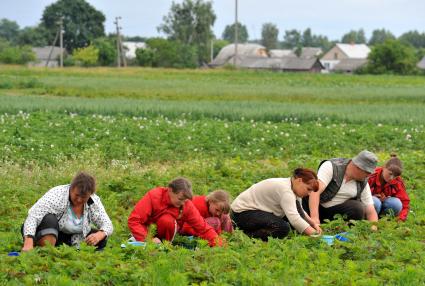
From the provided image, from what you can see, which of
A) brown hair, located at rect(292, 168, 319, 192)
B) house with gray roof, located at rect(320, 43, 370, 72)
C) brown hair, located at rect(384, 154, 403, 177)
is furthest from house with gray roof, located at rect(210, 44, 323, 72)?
brown hair, located at rect(292, 168, 319, 192)

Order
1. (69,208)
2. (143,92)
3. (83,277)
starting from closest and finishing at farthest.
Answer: (83,277) < (69,208) < (143,92)

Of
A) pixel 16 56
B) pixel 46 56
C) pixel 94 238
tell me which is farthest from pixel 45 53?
pixel 94 238

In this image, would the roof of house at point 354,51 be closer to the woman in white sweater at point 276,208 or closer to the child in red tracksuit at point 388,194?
the child in red tracksuit at point 388,194

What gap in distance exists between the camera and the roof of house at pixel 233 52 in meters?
119

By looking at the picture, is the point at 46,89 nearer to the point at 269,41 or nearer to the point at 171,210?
the point at 171,210

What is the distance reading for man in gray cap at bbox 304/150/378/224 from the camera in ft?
31.2

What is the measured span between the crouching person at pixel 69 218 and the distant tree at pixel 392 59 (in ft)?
257

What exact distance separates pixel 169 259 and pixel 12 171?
656 centimetres

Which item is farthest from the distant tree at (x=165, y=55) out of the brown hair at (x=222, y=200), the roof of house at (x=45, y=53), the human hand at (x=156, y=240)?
the human hand at (x=156, y=240)

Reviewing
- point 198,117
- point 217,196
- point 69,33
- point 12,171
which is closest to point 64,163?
point 12,171

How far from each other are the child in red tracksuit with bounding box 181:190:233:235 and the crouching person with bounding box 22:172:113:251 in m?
1.13

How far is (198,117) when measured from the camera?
24.6 meters

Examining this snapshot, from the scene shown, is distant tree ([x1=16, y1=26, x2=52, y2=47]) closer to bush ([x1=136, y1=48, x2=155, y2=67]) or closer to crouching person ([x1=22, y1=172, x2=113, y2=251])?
bush ([x1=136, y1=48, x2=155, y2=67])

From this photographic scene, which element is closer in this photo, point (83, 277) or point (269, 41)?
point (83, 277)
